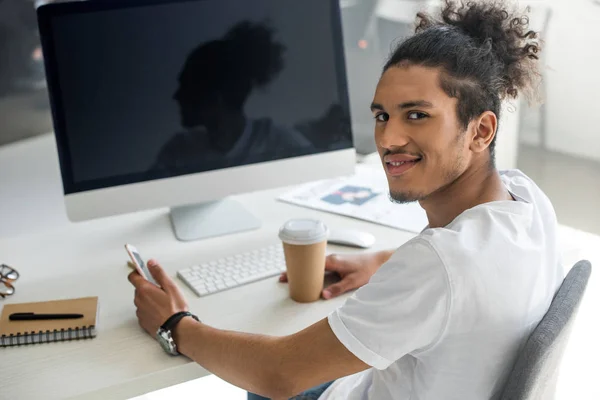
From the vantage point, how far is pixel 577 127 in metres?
2.25

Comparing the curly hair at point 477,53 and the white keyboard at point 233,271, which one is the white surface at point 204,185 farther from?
the curly hair at point 477,53

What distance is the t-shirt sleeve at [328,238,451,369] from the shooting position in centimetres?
98

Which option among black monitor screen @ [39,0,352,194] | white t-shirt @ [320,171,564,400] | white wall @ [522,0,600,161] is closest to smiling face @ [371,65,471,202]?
white t-shirt @ [320,171,564,400]

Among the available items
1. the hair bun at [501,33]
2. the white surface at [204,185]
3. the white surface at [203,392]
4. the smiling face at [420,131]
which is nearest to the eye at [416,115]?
the smiling face at [420,131]

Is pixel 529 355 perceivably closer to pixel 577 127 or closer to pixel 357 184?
pixel 357 184

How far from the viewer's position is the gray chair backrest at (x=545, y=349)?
94cm

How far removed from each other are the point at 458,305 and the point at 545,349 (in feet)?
0.39

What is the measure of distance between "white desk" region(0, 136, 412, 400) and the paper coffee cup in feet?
0.10

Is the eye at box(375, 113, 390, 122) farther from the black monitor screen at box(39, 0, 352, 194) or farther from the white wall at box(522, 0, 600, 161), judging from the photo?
the white wall at box(522, 0, 600, 161)

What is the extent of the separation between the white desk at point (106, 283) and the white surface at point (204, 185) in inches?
4.1

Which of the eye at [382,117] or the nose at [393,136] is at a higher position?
the eye at [382,117]

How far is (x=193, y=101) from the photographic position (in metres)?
1.64

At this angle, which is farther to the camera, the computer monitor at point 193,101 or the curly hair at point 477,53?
the computer monitor at point 193,101

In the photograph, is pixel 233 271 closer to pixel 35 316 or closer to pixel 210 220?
pixel 210 220
